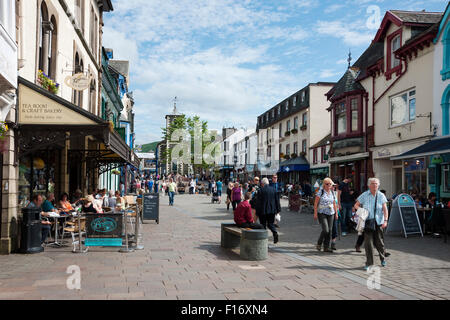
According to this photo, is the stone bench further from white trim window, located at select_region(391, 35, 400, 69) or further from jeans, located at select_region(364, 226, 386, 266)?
white trim window, located at select_region(391, 35, 400, 69)

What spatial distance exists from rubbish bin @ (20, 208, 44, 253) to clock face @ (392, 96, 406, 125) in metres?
16.0

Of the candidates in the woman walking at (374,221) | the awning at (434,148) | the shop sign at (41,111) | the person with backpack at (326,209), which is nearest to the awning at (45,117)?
the shop sign at (41,111)

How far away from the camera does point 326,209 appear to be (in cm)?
961

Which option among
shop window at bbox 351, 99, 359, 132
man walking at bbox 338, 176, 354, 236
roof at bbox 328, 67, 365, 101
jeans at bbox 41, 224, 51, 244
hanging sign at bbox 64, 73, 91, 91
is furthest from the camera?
shop window at bbox 351, 99, 359, 132

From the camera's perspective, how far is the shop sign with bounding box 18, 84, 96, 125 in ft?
29.8

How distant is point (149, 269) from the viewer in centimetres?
757

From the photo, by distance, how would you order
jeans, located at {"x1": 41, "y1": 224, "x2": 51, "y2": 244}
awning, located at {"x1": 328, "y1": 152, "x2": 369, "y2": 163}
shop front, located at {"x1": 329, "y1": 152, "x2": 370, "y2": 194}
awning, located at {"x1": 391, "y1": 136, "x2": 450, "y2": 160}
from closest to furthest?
1. jeans, located at {"x1": 41, "y1": 224, "x2": 51, "y2": 244}
2. awning, located at {"x1": 391, "y1": 136, "x2": 450, "y2": 160}
3. awning, located at {"x1": 328, "y1": 152, "x2": 369, "y2": 163}
4. shop front, located at {"x1": 329, "y1": 152, "x2": 370, "y2": 194}

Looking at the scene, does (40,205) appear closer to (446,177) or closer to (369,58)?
(446,177)

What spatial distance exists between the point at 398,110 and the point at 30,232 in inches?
654

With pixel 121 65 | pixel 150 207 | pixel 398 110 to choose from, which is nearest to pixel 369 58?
pixel 398 110

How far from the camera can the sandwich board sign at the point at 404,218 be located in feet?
41.6

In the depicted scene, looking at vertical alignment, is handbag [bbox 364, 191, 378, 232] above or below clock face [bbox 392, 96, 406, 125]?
below

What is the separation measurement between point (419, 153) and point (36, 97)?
1187 centimetres

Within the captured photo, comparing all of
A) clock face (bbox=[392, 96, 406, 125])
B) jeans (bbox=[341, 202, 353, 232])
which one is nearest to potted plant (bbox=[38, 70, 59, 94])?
jeans (bbox=[341, 202, 353, 232])
